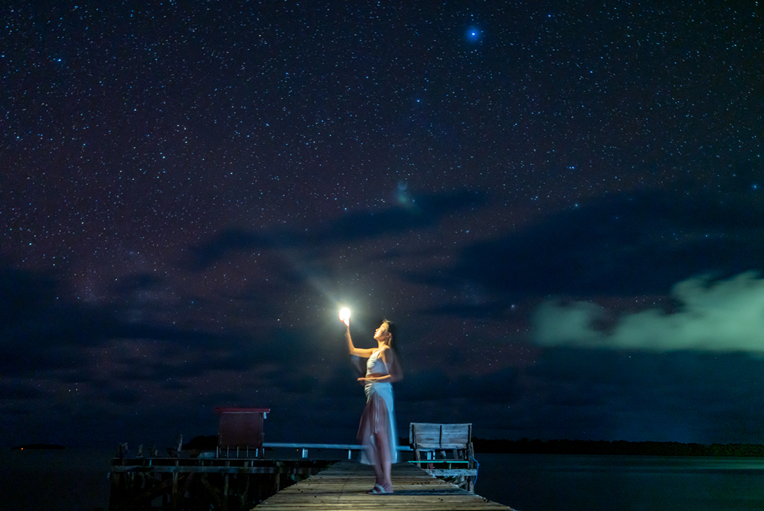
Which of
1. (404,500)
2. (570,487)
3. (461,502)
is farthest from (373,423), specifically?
(570,487)

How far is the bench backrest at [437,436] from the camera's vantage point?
21781mm

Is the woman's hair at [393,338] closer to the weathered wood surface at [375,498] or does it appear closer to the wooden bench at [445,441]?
the weathered wood surface at [375,498]

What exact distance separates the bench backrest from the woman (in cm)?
1294

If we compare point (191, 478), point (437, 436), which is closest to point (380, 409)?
point (437, 436)

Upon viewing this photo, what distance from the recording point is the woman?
29.7 ft

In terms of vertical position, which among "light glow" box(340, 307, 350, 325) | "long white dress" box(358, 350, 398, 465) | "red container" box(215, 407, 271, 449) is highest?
"light glow" box(340, 307, 350, 325)

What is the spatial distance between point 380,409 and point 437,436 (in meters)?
13.6

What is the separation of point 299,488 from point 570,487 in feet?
290

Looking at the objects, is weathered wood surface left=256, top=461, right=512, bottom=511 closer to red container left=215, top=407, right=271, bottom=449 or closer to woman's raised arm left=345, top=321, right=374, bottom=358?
woman's raised arm left=345, top=321, right=374, bottom=358

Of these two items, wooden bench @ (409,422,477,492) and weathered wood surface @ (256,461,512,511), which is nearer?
weathered wood surface @ (256,461,512,511)

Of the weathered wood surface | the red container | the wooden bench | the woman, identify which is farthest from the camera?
the red container

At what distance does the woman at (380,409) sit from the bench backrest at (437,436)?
12.9 metres

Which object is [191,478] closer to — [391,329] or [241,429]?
[241,429]

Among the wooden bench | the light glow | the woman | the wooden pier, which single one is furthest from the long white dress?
the wooden pier
